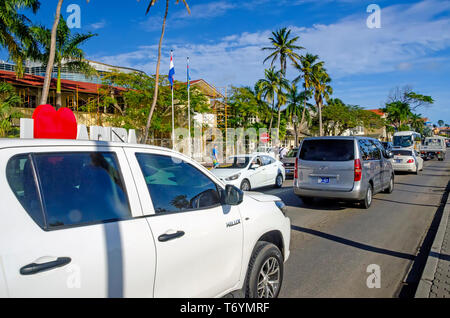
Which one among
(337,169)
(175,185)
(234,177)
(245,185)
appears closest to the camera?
(175,185)

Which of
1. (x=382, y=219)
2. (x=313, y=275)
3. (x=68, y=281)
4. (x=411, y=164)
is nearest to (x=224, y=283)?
(x=68, y=281)

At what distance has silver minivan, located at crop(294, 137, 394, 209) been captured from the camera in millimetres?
8797

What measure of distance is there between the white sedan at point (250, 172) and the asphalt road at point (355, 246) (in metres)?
2.01

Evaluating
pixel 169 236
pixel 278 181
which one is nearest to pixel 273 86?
pixel 278 181

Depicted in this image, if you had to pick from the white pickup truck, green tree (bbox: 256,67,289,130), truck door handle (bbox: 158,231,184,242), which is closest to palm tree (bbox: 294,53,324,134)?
green tree (bbox: 256,67,289,130)

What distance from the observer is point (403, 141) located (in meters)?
35.4

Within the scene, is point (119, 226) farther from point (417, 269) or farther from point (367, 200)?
point (367, 200)

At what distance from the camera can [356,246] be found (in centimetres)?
602

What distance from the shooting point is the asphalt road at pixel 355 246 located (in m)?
4.34

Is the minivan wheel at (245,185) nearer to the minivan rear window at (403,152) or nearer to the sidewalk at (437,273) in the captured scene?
the sidewalk at (437,273)

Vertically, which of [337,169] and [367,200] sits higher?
[337,169]

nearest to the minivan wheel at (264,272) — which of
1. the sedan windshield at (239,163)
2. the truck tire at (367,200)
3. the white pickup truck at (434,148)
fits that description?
the truck tire at (367,200)

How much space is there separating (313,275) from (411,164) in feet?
56.4

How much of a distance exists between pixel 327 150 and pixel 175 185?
22.6ft
